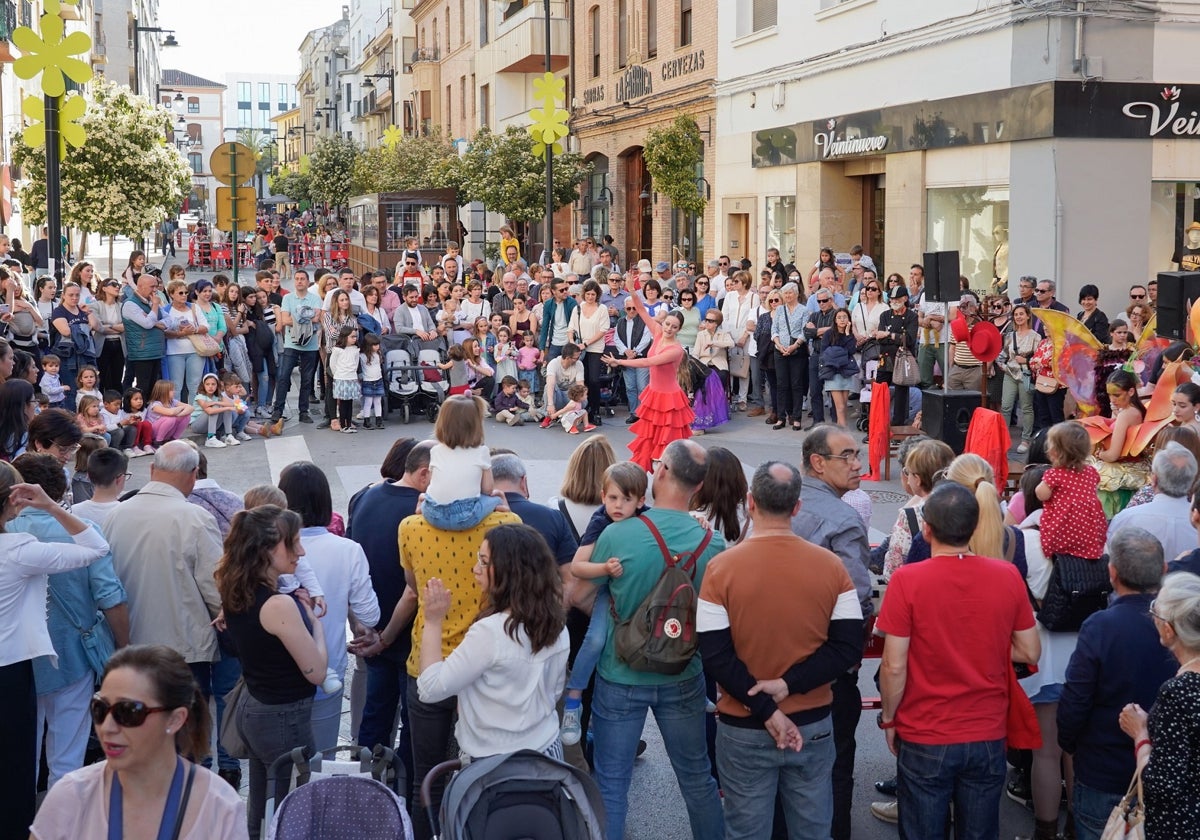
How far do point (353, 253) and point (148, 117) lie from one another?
12.6m

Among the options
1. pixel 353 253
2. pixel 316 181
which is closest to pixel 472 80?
pixel 353 253

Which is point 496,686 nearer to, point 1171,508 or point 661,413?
point 1171,508

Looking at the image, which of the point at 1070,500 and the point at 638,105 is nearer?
the point at 1070,500

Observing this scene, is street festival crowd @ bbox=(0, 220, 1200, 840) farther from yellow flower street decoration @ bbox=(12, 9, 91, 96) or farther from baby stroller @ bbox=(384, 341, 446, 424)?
baby stroller @ bbox=(384, 341, 446, 424)

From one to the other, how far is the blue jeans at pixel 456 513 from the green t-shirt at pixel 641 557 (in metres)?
0.50

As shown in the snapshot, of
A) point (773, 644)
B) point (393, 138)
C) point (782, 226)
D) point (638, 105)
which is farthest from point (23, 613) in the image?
point (393, 138)

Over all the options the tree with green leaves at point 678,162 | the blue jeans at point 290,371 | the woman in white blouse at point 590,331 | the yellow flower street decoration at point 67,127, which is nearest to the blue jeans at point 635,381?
the woman in white blouse at point 590,331

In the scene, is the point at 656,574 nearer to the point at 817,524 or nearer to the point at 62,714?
the point at 817,524

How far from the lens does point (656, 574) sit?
4.88 m

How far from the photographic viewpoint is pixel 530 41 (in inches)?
1417

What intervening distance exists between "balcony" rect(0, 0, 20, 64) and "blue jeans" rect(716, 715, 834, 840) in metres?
22.3

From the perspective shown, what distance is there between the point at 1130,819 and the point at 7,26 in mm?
24377

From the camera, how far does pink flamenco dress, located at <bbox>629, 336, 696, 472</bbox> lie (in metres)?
12.0

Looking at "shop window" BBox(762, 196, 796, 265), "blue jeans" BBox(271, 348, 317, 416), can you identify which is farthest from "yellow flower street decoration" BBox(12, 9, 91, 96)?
"shop window" BBox(762, 196, 796, 265)
